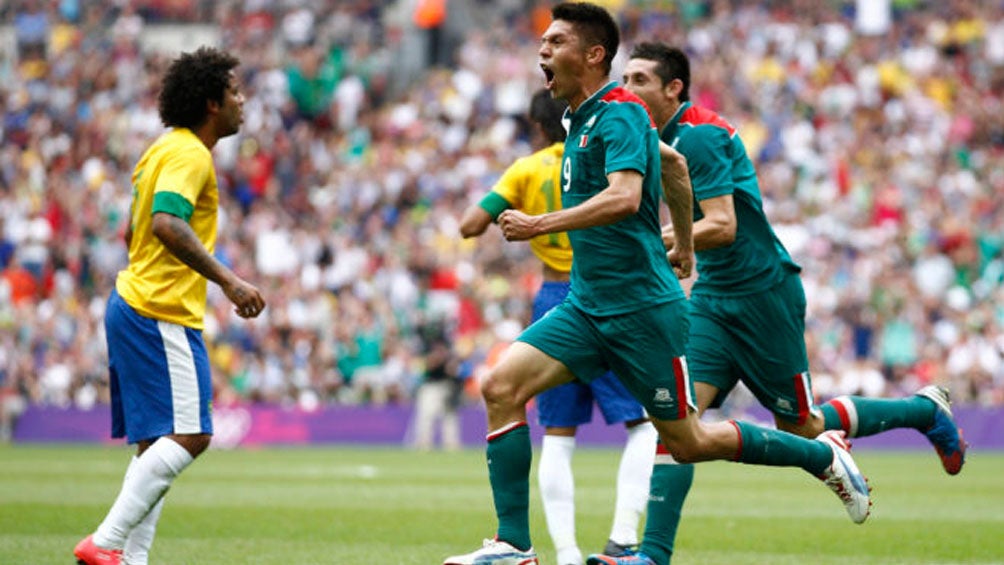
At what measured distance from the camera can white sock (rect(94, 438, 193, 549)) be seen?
25.9 feet

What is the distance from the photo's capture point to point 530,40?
30.9 m

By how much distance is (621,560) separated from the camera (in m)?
7.82

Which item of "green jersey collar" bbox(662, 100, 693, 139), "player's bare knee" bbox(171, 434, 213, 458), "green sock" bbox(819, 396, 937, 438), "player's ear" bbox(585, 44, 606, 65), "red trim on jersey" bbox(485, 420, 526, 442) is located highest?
"player's ear" bbox(585, 44, 606, 65)

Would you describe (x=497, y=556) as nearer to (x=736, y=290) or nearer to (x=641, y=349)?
(x=641, y=349)

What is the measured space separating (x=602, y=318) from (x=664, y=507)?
1.18m

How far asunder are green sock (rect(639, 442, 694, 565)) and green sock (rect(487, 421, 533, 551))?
744 mm

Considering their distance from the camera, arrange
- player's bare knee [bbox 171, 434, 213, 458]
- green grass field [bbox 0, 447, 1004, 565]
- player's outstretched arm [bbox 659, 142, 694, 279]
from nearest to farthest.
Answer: player's outstretched arm [bbox 659, 142, 694, 279]
player's bare knee [bbox 171, 434, 213, 458]
green grass field [bbox 0, 447, 1004, 565]

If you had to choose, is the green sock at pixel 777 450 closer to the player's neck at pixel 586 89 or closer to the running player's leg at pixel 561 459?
the running player's leg at pixel 561 459

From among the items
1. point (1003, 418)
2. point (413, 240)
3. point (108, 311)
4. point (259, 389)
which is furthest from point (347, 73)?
point (108, 311)

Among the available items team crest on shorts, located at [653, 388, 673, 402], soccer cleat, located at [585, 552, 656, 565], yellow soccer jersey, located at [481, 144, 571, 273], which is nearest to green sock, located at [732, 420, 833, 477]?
team crest on shorts, located at [653, 388, 673, 402]

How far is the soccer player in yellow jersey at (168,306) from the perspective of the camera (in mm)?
7883

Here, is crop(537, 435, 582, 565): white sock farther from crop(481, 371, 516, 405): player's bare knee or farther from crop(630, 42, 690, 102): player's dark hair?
crop(630, 42, 690, 102): player's dark hair

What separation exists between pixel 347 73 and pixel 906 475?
55.6 ft

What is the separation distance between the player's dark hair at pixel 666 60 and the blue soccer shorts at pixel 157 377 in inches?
111
